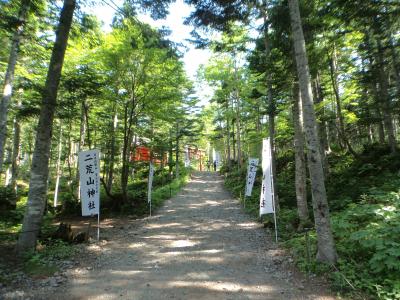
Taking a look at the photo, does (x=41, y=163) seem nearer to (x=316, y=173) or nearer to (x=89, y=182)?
(x=89, y=182)

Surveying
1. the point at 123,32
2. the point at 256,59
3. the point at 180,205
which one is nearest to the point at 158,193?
the point at 180,205

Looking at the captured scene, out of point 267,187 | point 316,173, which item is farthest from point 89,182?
point 316,173

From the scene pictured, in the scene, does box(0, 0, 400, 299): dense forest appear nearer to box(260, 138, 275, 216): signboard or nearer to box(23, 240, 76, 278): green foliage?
box(23, 240, 76, 278): green foliage

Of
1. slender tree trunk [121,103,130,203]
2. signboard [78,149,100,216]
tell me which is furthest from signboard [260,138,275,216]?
slender tree trunk [121,103,130,203]

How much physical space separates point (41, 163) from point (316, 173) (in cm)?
622

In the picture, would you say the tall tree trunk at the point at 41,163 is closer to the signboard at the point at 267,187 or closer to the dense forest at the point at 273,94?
the dense forest at the point at 273,94

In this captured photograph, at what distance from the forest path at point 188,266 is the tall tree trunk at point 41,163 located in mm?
1487

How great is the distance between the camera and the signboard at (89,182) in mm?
8133

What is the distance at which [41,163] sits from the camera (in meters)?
6.68

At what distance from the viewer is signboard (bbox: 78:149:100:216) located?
8133 mm

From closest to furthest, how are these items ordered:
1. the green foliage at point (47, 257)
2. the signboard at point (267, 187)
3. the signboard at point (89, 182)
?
1. the green foliage at point (47, 257)
2. the signboard at point (89, 182)
3. the signboard at point (267, 187)

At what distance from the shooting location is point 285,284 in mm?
5027

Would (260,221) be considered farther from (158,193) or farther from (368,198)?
(158,193)

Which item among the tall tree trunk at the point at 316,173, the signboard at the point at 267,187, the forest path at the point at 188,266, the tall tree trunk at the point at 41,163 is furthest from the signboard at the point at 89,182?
the tall tree trunk at the point at 316,173
